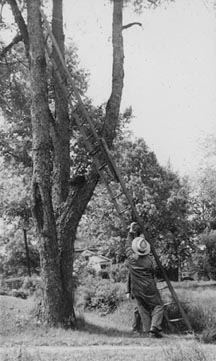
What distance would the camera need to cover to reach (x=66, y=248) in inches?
394

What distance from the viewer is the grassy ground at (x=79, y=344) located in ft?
18.8

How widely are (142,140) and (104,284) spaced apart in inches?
989

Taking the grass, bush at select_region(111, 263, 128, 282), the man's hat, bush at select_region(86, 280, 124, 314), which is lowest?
the grass

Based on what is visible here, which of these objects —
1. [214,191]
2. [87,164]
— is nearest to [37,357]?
[87,164]

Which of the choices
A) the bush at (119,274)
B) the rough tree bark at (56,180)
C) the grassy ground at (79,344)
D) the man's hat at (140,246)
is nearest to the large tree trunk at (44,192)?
the rough tree bark at (56,180)

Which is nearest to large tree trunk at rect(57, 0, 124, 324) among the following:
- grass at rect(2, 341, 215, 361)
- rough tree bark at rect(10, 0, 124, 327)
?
rough tree bark at rect(10, 0, 124, 327)

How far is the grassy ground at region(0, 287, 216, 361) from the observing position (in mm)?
5728

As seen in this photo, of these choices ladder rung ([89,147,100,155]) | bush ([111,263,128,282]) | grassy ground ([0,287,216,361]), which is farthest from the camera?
bush ([111,263,128,282])

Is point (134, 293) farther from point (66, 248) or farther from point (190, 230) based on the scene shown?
point (190, 230)

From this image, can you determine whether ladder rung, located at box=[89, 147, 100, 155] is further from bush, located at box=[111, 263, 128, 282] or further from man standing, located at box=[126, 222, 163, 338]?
bush, located at box=[111, 263, 128, 282]

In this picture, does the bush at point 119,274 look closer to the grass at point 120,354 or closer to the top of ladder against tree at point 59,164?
the top of ladder against tree at point 59,164

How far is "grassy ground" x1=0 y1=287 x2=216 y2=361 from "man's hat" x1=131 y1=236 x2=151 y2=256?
1.69m

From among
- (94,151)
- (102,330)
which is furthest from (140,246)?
(94,151)

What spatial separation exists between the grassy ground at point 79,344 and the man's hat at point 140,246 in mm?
1685
